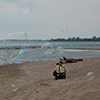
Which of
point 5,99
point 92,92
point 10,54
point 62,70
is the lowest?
point 5,99

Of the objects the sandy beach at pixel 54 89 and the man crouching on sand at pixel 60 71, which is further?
the man crouching on sand at pixel 60 71

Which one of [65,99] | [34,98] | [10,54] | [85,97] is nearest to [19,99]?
[34,98]

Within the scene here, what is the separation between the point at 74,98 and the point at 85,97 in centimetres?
43

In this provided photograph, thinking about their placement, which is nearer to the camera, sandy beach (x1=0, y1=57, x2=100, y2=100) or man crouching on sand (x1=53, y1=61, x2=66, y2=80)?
sandy beach (x1=0, y1=57, x2=100, y2=100)

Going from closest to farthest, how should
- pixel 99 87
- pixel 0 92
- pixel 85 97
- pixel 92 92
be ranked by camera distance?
pixel 85 97 < pixel 92 92 < pixel 99 87 < pixel 0 92

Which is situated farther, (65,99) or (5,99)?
(5,99)

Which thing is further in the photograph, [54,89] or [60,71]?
[60,71]

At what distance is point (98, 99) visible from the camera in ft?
17.9

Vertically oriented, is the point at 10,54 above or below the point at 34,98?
above

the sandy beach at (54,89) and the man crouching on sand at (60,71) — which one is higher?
the man crouching on sand at (60,71)

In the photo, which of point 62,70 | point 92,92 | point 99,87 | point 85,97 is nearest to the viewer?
point 85,97

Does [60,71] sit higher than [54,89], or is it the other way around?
[60,71]

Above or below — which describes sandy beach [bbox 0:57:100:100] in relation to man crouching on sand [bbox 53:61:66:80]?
below

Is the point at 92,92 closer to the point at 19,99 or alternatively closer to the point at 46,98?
the point at 46,98
